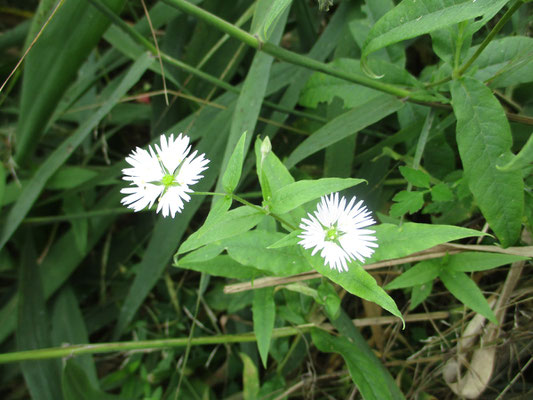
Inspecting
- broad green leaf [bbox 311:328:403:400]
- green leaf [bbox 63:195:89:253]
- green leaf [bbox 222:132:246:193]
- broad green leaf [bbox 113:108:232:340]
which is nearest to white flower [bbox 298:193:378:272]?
green leaf [bbox 222:132:246:193]

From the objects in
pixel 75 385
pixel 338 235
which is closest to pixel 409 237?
pixel 338 235

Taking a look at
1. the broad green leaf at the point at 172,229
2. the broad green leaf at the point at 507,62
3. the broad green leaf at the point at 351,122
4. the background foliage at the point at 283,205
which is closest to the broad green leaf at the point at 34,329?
the background foliage at the point at 283,205

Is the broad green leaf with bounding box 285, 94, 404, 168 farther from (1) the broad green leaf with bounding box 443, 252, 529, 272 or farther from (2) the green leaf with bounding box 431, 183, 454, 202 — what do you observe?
(1) the broad green leaf with bounding box 443, 252, 529, 272

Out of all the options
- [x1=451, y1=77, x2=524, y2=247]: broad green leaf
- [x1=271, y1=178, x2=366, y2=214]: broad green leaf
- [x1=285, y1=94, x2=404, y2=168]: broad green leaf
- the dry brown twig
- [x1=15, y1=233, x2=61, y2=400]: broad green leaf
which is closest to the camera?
[x1=271, y1=178, x2=366, y2=214]: broad green leaf

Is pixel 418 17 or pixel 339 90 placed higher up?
pixel 339 90

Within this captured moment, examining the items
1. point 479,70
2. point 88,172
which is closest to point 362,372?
point 479,70

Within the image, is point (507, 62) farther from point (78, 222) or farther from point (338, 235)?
point (78, 222)

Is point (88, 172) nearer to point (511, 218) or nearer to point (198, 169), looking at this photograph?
point (198, 169)
